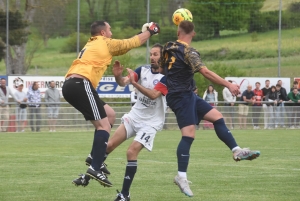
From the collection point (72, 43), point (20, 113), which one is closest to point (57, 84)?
point (20, 113)

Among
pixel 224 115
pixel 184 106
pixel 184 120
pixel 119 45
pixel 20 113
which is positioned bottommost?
pixel 224 115

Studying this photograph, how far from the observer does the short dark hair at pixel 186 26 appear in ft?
26.7

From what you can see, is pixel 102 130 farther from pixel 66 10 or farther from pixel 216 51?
pixel 216 51

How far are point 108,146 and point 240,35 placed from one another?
22284 millimetres

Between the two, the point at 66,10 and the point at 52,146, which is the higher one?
the point at 66,10

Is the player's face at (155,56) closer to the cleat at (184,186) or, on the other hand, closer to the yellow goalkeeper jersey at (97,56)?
the yellow goalkeeper jersey at (97,56)

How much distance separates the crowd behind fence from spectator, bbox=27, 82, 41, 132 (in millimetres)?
94

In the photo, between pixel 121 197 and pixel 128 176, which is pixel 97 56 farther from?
pixel 121 197

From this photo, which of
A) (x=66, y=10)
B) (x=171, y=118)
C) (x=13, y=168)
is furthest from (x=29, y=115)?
(x=13, y=168)

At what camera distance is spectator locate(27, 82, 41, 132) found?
2142 centimetres

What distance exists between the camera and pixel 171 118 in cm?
2275

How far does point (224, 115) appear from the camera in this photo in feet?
75.1

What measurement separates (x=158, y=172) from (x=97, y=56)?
10.1 feet

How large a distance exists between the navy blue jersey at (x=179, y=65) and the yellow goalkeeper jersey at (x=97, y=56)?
40 centimetres
